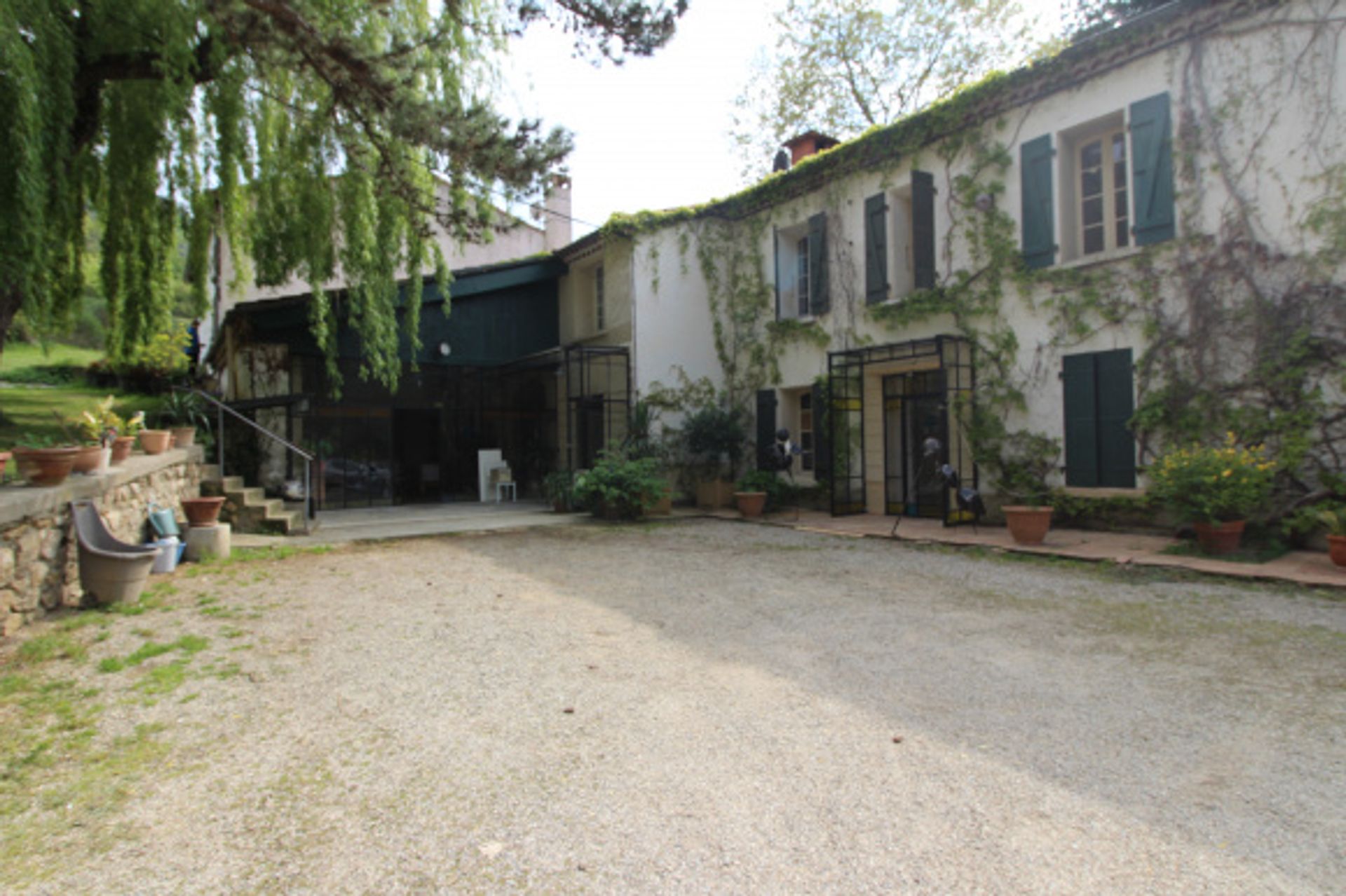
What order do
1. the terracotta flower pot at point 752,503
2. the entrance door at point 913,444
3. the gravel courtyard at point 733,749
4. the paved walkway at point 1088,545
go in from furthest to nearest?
the terracotta flower pot at point 752,503 → the entrance door at point 913,444 → the paved walkway at point 1088,545 → the gravel courtyard at point 733,749

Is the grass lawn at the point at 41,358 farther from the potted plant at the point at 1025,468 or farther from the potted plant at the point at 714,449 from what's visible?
the potted plant at the point at 1025,468

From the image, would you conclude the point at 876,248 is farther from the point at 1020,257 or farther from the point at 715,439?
the point at 715,439

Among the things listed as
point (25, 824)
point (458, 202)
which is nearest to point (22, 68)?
point (458, 202)

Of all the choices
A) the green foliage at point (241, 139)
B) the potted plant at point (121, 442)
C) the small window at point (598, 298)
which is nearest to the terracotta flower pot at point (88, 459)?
the potted plant at point (121, 442)

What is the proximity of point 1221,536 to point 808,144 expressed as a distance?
9.69 m

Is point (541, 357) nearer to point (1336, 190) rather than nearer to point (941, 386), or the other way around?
point (941, 386)

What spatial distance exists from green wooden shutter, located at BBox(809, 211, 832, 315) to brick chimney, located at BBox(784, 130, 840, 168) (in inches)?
77.6

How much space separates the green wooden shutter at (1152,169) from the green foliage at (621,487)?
23.0 ft

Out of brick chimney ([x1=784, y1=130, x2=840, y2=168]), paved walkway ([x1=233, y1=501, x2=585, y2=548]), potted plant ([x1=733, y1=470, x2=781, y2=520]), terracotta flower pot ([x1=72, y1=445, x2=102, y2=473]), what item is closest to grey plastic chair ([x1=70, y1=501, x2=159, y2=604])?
terracotta flower pot ([x1=72, y1=445, x2=102, y2=473])

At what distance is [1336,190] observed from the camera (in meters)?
6.79

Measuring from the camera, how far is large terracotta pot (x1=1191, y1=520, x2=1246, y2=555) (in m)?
6.80

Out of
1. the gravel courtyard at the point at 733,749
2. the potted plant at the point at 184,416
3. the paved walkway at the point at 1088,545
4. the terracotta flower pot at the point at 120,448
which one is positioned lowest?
the gravel courtyard at the point at 733,749

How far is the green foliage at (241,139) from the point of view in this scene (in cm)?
488

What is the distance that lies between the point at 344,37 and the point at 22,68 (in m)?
2.13
